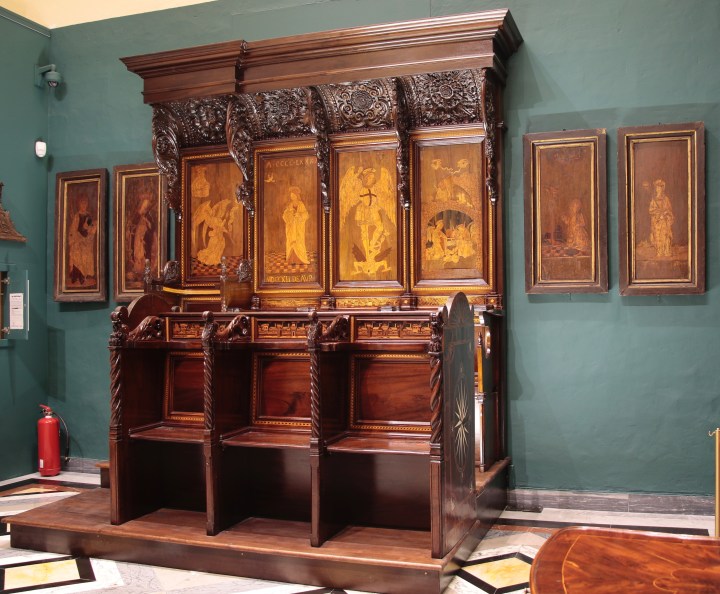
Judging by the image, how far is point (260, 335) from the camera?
182 inches

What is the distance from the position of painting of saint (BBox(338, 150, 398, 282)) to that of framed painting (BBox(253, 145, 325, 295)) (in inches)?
8.3

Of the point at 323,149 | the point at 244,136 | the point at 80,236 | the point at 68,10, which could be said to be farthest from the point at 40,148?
the point at 323,149

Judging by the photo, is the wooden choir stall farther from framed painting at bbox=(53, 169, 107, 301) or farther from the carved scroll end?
framed painting at bbox=(53, 169, 107, 301)

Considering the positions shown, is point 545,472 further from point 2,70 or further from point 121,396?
point 2,70

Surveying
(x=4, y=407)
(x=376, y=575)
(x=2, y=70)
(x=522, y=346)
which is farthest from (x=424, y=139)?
(x=4, y=407)

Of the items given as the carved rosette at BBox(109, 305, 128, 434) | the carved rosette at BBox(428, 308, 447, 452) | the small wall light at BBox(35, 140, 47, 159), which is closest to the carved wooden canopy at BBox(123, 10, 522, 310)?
the small wall light at BBox(35, 140, 47, 159)

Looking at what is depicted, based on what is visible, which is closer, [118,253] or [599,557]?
[599,557]

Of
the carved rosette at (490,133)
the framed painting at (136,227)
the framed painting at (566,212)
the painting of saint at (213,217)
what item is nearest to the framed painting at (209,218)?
the painting of saint at (213,217)

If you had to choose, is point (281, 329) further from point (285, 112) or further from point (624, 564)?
point (624, 564)

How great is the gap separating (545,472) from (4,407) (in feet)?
14.4

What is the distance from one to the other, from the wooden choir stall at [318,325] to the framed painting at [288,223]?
17mm

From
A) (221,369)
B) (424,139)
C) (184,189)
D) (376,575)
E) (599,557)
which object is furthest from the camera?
(184,189)

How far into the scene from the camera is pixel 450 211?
18.1 feet

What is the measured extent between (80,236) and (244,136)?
1876 millimetres
